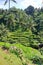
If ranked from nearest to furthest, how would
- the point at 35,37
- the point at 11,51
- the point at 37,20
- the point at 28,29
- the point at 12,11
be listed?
the point at 11,51, the point at 35,37, the point at 28,29, the point at 37,20, the point at 12,11

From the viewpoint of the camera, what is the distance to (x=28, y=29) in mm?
59250

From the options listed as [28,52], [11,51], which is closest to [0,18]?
[28,52]

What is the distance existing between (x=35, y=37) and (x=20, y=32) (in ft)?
15.5

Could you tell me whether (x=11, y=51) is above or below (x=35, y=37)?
above

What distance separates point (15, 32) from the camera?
58031 mm

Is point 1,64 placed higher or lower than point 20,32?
higher

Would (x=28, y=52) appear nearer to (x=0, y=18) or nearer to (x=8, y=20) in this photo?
(x=8, y=20)

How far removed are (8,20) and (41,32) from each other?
9.08 metres

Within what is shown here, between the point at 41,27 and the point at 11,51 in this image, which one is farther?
the point at 41,27

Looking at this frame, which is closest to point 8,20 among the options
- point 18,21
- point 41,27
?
point 18,21

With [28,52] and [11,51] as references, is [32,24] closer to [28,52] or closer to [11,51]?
[28,52]

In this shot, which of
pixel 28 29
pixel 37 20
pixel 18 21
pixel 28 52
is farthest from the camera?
pixel 37 20

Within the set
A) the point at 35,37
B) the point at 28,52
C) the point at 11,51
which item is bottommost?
the point at 35,37

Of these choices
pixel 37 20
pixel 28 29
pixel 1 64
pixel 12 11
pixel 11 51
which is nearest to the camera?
pixel 1 64
